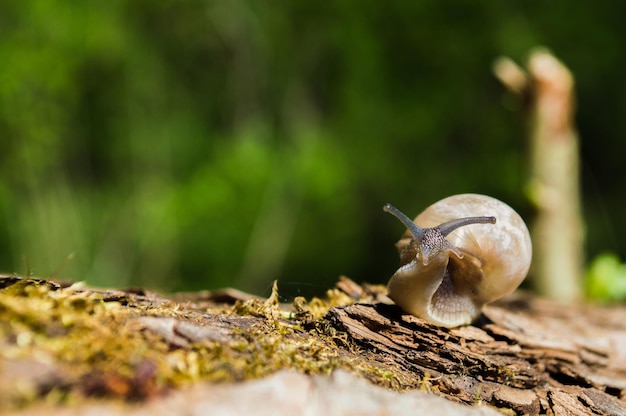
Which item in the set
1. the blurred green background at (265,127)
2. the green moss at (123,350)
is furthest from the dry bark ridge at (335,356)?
the blurred green background at (265,127)

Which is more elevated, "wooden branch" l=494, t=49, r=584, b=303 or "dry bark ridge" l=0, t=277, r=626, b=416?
"wooden branch" l=494, t=49, r=584, b=303

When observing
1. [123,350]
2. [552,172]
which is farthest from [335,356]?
[552,172]

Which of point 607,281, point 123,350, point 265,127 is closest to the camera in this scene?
point 123,350

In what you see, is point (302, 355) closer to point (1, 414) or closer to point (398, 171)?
point (1, 414)

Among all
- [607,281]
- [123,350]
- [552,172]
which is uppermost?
[552,172]

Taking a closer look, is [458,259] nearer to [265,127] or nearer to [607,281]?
[607,281]

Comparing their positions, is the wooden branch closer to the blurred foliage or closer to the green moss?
the blurred foliage

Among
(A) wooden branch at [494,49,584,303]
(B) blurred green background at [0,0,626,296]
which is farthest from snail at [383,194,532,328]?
(B) blurred green background at [0,0,626,296]
